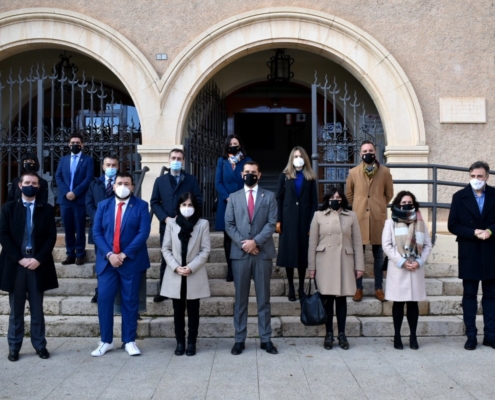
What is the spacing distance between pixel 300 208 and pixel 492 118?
441cm

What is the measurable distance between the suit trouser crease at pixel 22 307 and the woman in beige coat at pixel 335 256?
269cm

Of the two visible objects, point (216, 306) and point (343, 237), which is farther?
point (216, 306)

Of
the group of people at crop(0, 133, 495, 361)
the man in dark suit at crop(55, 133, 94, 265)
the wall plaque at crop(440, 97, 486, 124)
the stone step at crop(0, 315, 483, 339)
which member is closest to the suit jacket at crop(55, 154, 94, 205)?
the man in dark suit at crop(55, 133, 94, 265)

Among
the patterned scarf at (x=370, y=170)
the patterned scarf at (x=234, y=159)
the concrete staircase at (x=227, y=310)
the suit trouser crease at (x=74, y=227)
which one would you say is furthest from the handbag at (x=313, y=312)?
the suit trouser crease at (x=74, y=227)

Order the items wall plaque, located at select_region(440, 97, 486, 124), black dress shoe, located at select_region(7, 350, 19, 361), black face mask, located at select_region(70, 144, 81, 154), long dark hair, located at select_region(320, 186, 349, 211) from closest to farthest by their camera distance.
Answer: black dress shoe, located at select_region(7, 350, 19, 361) < long dark hair, located at select_region(320, 186, 349, 211) < black face mask, located at select_region(70, 144, 81, 154) < wall plaque, located at select_region(440, 97, 486, 124)

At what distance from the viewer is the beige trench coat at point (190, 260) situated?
5355 millimetres

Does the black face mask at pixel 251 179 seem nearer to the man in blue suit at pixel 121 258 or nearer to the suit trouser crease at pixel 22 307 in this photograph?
the man in blue suit at pixel 121 258

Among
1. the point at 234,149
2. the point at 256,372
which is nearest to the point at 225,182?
the point at 234,149

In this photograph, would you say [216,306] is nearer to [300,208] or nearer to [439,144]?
[300,208]

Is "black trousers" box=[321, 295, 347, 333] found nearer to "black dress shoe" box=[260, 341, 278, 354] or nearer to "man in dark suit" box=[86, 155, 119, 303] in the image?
"black dress shoe" box=[260, 341, 278, 354]

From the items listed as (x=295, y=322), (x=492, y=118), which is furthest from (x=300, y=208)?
(x=492, y=118)

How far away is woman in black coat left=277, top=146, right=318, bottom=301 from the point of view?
613cm

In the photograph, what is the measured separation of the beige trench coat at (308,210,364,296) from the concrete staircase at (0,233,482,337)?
72cm

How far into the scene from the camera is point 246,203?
5.62 m
